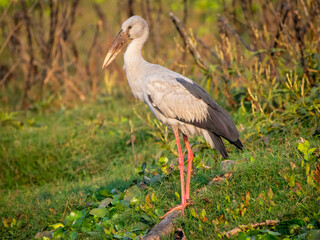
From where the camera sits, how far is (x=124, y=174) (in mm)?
4980

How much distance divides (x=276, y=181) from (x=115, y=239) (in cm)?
138

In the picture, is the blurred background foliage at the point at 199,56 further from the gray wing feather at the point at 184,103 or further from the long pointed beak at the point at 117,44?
the long pointed beak at the point at 117,44

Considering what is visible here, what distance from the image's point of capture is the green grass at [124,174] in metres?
3.30

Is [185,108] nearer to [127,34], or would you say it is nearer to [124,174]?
[127,34]

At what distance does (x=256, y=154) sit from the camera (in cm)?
423

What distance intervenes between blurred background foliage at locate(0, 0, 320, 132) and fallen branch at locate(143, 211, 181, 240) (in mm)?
1659

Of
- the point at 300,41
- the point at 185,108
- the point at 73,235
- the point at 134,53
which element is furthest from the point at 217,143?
the point at 300,41

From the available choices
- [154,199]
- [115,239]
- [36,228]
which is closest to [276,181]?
[154,199]

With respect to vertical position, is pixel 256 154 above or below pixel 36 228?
above

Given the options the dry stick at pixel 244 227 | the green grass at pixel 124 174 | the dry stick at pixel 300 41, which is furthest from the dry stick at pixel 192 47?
the dry stick at pixel 244 227

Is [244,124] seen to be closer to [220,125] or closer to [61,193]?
[220,125]

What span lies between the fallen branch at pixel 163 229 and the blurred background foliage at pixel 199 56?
1659 millimetres

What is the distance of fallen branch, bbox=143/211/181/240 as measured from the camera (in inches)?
130

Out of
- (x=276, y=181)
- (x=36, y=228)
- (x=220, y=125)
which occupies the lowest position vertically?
(x=36, y=228)
